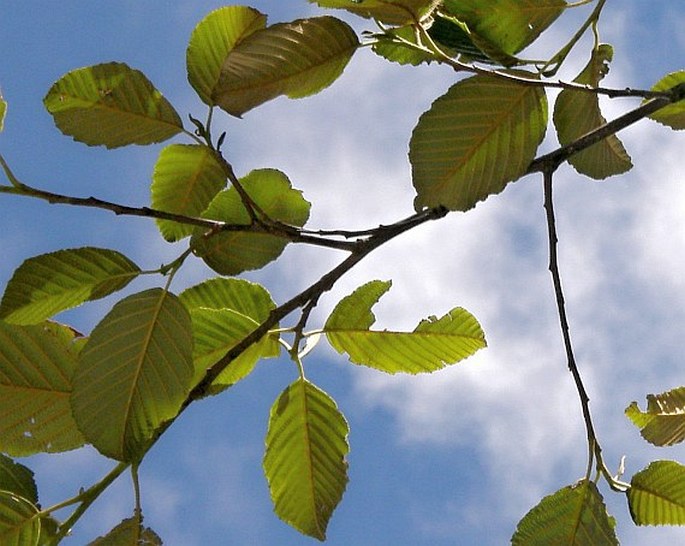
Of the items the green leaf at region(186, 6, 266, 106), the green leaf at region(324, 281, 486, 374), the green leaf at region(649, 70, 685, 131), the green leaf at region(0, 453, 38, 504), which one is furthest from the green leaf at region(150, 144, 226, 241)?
the green leaf at region(649, 70, 685, 131)

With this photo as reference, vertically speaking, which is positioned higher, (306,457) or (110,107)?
(110,107)

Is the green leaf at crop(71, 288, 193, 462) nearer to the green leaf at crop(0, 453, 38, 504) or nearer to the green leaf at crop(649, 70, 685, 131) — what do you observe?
the green leaf at crop(0, 453, 38, 504)

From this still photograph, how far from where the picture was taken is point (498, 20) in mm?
1174

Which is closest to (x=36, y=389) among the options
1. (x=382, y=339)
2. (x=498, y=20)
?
(x=382, y=339)

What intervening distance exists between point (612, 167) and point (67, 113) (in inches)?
31.1

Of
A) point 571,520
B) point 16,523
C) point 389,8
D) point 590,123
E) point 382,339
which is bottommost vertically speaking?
point 16,523

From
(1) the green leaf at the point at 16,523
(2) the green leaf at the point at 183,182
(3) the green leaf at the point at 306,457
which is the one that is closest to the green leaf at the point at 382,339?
(3) the green leaf at the point at 306,457

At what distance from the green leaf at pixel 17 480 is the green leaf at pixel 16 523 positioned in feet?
0.09

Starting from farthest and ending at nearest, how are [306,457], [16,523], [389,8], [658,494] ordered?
[658,494] < [306,457] < [16,523] < [389,8]

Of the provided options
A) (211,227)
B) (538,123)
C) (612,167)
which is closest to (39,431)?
(211,227)

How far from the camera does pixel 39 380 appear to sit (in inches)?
47.1

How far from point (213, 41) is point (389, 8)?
244mm

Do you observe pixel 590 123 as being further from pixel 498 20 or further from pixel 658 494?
pixel 658 494

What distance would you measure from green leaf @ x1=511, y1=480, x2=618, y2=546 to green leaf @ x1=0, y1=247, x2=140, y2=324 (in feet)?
2.02
